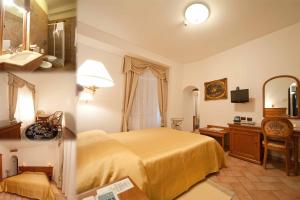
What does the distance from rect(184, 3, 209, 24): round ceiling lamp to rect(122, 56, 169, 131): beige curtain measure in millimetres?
1349

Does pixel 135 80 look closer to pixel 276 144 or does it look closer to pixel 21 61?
pixel 276 144

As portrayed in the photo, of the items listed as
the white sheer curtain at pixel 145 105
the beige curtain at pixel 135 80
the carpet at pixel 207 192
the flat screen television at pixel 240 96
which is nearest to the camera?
the carpet at pixel 207 192

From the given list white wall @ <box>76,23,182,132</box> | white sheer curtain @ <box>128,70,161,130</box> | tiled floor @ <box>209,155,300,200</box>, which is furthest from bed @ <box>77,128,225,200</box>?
white sheer curtain @ <box>128,70,161,130</box>

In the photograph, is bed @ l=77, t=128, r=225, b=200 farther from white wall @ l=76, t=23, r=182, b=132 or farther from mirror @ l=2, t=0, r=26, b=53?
white wall @ l=76, t=23, r=182, b=132

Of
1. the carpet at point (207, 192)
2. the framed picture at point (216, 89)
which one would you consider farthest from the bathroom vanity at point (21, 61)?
the framed picture at point (216, 89)

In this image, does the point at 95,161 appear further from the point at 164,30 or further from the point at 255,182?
the point at 164,30

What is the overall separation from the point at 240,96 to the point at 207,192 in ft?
6.58

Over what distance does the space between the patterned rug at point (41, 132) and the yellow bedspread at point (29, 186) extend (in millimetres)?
72

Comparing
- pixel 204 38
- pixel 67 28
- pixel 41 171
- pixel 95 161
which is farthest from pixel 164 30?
pixel 41 171

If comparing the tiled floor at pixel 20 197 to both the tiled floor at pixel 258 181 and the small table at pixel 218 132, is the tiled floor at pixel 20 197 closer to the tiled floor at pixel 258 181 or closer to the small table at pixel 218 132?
the tiled floor at pixel 258 181

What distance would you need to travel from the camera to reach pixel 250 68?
292 centimetres

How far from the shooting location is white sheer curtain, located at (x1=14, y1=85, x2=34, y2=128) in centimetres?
31

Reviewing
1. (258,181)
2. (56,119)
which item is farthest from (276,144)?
(56,119)

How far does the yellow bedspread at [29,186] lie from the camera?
0.92 ft
